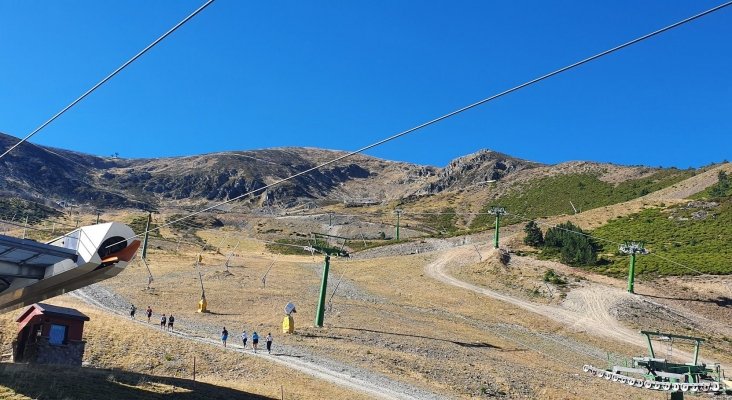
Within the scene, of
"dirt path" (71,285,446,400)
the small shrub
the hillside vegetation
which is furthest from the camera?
the hillside vegetation

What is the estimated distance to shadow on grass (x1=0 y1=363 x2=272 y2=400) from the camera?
22844mm

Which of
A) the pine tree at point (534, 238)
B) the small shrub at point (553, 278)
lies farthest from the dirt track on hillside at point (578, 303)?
the small shrub at point (553, 278)

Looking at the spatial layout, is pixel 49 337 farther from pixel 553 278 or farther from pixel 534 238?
pixel 534 238

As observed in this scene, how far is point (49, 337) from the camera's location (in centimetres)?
2995

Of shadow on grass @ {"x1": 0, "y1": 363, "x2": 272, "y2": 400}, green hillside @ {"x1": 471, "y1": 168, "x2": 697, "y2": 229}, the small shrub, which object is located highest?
green hillside @ {"x1": 471, "y1": 168, "x2": 697, "y2": 229}

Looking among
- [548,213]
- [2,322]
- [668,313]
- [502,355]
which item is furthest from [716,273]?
[548,213]

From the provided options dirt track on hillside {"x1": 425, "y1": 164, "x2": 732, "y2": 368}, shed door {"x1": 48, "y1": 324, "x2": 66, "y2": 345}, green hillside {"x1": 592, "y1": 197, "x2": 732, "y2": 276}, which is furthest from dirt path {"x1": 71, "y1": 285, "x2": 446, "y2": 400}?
green hillside {"x1": 592, "y1": 197, "x2": 732, "y2": 276}

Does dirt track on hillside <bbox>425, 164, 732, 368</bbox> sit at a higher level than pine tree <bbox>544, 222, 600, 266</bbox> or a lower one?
lower

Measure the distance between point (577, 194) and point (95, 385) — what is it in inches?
6966

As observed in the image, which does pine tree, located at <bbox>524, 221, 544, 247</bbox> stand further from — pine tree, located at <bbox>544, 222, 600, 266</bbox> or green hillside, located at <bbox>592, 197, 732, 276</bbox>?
green hillside, located at <bbox>592, 197, 732, 276</bbox>

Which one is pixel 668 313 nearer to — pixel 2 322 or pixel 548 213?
pixel 2 322

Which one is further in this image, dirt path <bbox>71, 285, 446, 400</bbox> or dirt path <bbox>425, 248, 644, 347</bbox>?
dirt path <bbox>425, 248, 644, 347</bbox>

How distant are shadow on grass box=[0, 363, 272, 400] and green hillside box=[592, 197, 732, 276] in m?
67.8

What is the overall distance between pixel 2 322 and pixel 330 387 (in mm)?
22076
